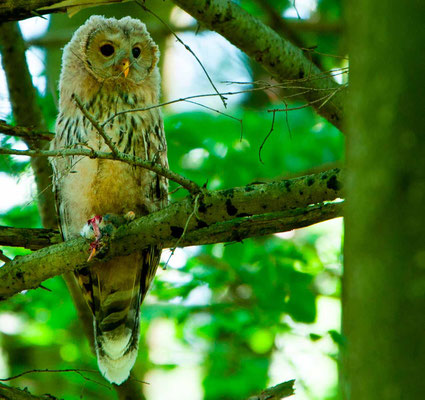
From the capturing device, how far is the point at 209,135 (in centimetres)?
535

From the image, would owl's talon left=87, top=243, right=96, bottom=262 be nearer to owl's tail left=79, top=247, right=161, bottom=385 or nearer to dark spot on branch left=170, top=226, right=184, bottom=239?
dark spot on branch left=170, top=226, right=184, bottom=239

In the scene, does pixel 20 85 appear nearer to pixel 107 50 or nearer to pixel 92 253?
pixel 107 50

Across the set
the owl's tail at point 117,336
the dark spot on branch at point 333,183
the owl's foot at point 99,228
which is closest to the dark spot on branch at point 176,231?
the owl's foot at point 99,228

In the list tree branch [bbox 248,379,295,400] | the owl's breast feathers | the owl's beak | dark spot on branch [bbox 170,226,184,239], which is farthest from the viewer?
the owl's beak

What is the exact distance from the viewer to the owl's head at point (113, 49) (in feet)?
14.2

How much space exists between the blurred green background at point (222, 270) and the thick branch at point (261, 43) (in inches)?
9.2

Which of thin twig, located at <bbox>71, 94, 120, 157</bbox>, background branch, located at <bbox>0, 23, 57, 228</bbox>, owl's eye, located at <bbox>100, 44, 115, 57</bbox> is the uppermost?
owl's eye, located at <bbox>100, 44, 115, 57</bbox>

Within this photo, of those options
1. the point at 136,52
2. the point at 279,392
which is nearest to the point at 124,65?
the point at 136,52

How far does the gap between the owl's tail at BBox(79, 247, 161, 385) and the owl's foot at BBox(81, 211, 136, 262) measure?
25.0 inches

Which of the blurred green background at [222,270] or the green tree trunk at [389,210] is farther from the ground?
the blurred green background at [222,270]

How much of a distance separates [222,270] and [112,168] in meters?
1.72

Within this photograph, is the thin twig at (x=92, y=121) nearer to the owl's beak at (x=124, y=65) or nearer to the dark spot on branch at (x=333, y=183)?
the dark spot on branch at (x=333, y=183)

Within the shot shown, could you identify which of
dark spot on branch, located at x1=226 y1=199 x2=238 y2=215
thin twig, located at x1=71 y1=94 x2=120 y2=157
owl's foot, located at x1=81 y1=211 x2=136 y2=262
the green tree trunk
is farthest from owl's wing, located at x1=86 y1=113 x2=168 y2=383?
the green tree trunk

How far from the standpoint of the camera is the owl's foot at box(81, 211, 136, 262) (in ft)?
10.5
